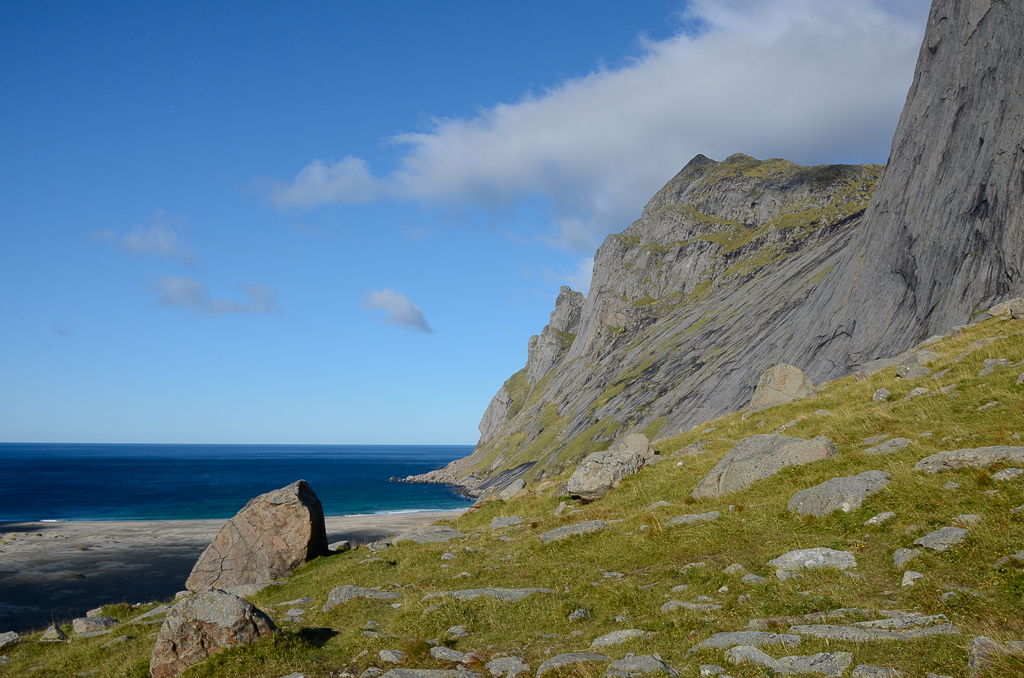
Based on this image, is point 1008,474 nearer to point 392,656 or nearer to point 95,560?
point 392,656

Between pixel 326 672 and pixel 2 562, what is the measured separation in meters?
70.7

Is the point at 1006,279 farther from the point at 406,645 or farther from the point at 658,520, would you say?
the point at 406,645

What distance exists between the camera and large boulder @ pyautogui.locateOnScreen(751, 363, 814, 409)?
36.9 meters

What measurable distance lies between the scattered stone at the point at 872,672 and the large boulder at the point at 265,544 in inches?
1019

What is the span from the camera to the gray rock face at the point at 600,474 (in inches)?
1013

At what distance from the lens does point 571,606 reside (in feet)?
43.5

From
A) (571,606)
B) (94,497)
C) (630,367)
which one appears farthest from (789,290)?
(94,497)

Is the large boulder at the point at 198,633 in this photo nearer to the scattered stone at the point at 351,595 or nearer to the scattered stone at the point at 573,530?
the scattered stone at the point at 351,595

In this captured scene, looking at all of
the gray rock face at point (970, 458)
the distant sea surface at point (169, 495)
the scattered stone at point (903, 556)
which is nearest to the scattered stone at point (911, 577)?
the scattered stone at point (903, 556)

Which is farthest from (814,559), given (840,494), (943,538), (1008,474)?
(1008,474)

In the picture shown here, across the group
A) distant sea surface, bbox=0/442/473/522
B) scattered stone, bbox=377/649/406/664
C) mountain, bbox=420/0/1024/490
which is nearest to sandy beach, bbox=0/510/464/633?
distant sea surface, bbox=0/442/473/522

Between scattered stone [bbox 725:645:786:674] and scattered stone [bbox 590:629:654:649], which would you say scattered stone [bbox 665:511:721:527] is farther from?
scattered stone [bbox 725:645:786:674]

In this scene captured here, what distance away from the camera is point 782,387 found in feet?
125

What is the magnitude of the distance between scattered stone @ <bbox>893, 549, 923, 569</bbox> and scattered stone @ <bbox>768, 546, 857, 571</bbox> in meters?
0.77
